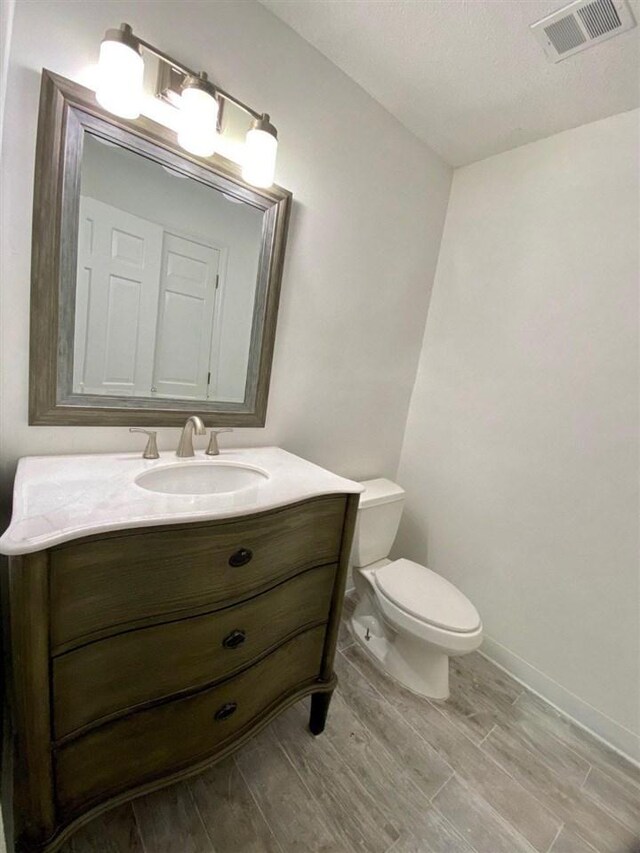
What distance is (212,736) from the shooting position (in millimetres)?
943

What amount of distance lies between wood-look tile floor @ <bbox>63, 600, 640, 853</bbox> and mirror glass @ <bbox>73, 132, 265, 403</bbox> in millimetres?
1209

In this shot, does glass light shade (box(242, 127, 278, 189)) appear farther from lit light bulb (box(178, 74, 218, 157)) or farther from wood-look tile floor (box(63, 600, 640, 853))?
A: wood-look tile floor (box(63, 600, 640, 853))

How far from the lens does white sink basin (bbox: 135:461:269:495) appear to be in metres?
1.08

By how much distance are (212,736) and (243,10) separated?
211 cm

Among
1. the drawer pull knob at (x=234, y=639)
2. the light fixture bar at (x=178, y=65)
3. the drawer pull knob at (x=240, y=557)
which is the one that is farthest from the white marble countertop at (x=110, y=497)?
the light fixture bar at (x=178, y=65)

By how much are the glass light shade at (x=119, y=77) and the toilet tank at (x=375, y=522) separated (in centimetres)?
148

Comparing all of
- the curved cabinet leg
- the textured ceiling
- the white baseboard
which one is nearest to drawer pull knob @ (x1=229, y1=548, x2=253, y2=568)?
the curved cabinet leg

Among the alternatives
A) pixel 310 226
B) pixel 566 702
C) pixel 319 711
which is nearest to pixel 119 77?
pixel 310 226

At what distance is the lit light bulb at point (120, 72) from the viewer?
2.74 feet

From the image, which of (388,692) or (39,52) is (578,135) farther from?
(388,692)

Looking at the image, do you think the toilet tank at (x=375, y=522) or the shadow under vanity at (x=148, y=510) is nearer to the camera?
the shadow under vanity at (x=148, y=510)

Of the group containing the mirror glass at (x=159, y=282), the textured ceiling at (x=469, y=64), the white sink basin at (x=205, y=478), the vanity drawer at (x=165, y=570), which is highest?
the textured ceiling at (x=469, y=64)

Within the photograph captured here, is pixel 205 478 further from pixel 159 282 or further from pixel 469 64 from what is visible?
pixel 469 64

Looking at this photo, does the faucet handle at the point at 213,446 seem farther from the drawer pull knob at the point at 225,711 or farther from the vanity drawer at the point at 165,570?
the drawer pull knob at the point at 225,711
